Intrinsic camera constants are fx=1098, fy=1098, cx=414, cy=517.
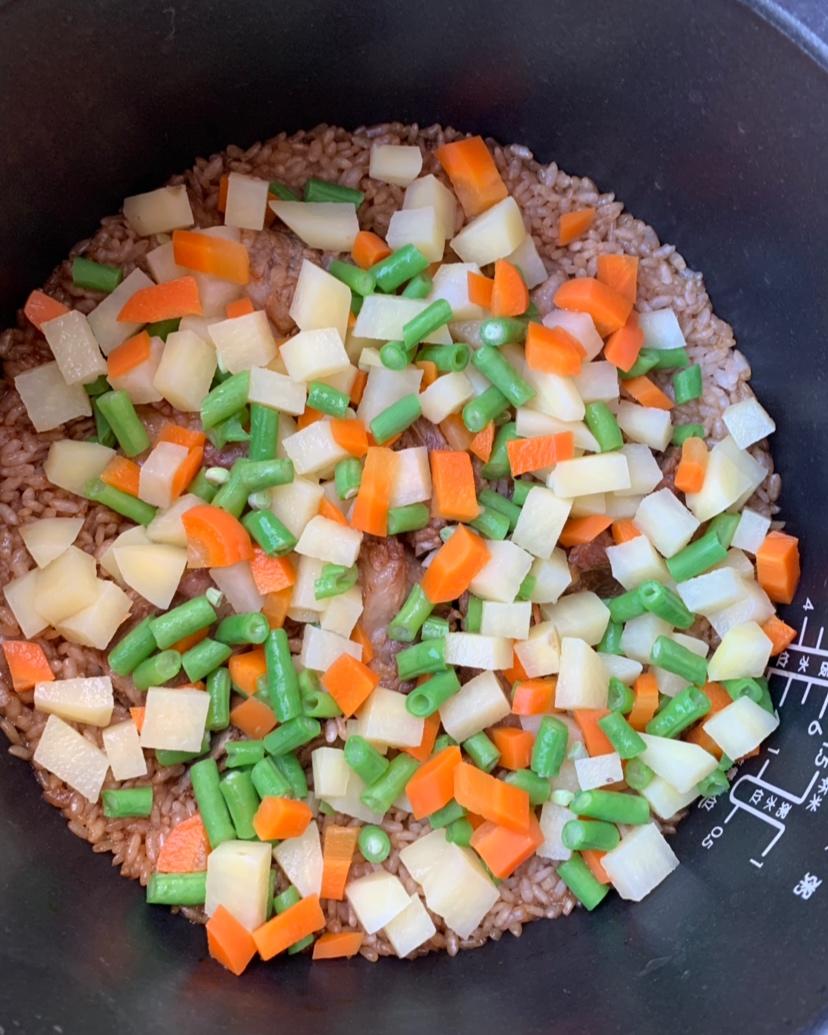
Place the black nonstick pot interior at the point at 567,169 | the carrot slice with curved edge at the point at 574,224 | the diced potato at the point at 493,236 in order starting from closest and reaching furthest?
the black nonstick pot interior at the point at 567,169, the diced potato at the point at 493,236, the carrot slice with curved edge at the point at 574,224

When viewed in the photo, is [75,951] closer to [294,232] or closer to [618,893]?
[618,893]

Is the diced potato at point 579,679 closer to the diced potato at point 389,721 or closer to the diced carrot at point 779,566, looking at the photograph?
the diced potato at point 389,721

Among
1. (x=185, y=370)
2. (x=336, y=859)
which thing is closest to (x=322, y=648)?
(x=336, y=859)

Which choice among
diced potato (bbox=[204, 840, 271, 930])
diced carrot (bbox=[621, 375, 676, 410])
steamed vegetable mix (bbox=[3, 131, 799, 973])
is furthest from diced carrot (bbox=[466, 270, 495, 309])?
diced potato (bbox=[204, 840, 271, 930])

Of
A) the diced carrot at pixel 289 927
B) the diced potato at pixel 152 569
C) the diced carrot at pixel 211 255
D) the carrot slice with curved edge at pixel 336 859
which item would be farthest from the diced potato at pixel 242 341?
the diced carrot at pixel 289 927

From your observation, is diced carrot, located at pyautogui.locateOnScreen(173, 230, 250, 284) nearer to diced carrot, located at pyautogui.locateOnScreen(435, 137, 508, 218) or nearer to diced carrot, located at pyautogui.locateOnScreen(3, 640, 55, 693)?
diced carrot, located at pyautogui.locateOnScreen(435, 137, 508, 218)

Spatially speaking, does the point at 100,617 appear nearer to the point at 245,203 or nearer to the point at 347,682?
the point at 347,682

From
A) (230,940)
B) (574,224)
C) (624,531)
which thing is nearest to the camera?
(230,940)
